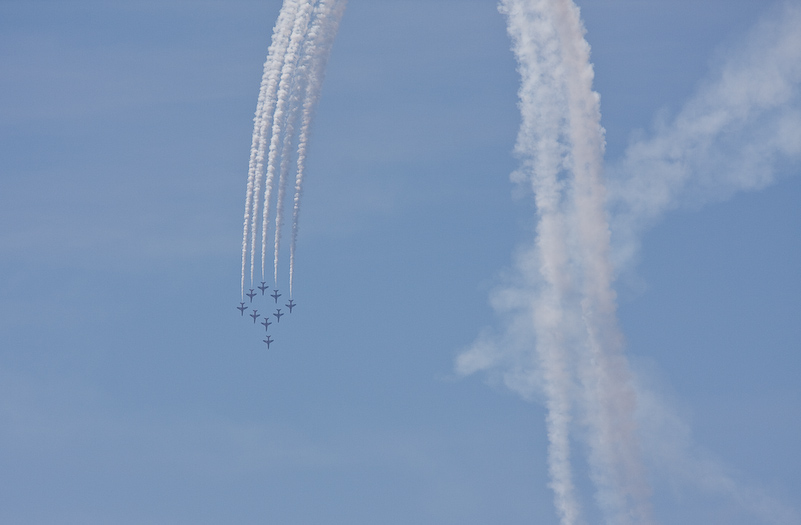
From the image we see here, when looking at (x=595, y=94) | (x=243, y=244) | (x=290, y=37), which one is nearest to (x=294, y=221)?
(x=243, y=244)

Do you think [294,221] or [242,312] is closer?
[294,221]

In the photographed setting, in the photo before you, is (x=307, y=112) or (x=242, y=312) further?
(x=242, y=312)

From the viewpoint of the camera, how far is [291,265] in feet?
298

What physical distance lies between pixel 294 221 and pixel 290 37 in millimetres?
11103

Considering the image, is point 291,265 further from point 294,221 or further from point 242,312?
point 242,312

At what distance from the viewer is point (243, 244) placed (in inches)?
3536

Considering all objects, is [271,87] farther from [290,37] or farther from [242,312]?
[242,312]

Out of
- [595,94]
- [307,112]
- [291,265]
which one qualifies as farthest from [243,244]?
[595,94]

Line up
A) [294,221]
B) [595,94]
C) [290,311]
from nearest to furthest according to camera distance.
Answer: [595,94], [294,221], [290,311]

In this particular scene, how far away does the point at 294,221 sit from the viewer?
88.6m

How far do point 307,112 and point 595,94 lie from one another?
13.9m

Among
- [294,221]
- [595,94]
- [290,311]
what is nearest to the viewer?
[595,94]

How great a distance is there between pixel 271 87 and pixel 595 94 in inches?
595

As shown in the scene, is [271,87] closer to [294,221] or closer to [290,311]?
[294,221]
